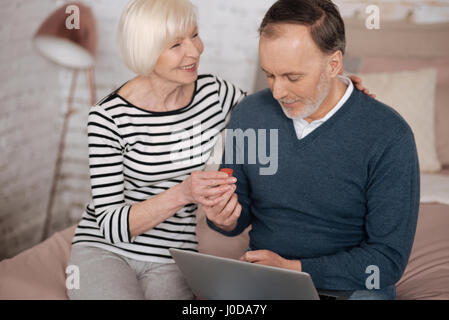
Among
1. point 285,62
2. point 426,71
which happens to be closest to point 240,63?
point 426,71

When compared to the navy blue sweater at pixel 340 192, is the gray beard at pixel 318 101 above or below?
above

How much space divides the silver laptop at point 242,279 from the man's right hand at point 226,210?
173 millimetres

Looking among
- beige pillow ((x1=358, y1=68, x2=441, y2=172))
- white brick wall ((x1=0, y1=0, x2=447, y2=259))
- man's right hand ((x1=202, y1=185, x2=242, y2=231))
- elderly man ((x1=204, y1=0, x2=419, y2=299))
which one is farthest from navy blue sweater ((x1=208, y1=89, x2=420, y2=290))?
white brick wall ((x1=0, y1=0, x2=447, y2=259))

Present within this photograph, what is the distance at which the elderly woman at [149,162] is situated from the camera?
4.27 feet

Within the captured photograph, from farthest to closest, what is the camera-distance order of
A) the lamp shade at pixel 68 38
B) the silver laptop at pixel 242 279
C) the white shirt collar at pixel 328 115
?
the lamp shade at pixel 68 38
the white shirt collar at pixel 328 115
the silver laptop at pixel 242 279

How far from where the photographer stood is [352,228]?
4.20 ft

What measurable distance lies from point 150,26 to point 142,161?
1.25 ft

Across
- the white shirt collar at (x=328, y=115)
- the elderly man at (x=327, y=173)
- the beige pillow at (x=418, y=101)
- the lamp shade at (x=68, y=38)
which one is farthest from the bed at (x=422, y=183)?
the lamp shade at (x=68, y=38)

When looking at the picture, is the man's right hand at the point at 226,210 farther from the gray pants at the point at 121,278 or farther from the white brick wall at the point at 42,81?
the white brick wall at the point at 42,81

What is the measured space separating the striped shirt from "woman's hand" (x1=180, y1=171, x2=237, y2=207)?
0.24 meters

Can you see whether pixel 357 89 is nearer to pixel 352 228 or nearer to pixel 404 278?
pixel 352 228

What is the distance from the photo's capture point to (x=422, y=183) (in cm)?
185

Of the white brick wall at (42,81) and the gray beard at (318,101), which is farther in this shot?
the white brick wall at (42,81)
